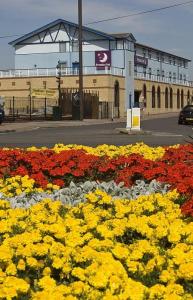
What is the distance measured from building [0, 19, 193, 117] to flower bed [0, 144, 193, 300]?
58.0 meters

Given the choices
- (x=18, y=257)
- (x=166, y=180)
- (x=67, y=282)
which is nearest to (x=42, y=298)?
(x=67, y=282)

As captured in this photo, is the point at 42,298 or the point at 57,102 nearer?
the point at 42,298

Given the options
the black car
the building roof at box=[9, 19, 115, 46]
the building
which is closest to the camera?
the black car

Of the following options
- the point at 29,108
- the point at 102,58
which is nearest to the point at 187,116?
the point at 29,108

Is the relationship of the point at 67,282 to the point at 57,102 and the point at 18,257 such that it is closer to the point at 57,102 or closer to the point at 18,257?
the point at 18,257

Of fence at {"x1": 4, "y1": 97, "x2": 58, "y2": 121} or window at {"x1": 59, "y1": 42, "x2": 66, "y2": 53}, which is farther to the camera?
window at {"x1": 59, "y1": 42, "x2": 66, "y2": 53}

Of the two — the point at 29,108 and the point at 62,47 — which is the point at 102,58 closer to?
the point at 62,47

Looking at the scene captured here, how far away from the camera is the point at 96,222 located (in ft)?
14.8

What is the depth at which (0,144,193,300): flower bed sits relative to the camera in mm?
3109

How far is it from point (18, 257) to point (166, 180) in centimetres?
332

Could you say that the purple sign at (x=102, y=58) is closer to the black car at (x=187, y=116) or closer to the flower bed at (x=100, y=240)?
the black car at (x=187, y=116)

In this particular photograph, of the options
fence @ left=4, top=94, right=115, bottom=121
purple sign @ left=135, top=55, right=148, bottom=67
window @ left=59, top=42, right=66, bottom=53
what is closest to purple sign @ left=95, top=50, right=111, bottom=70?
window @ left=59, top=42, right=66, bottom=53

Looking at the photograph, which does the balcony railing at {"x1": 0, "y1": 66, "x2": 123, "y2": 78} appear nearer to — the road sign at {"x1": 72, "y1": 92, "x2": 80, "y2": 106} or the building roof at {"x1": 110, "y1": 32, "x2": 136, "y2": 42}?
the building roof at {"x1": 110, "y1": 32, "x2": 136, "y2": 42}

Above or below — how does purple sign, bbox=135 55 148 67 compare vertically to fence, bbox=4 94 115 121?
above
